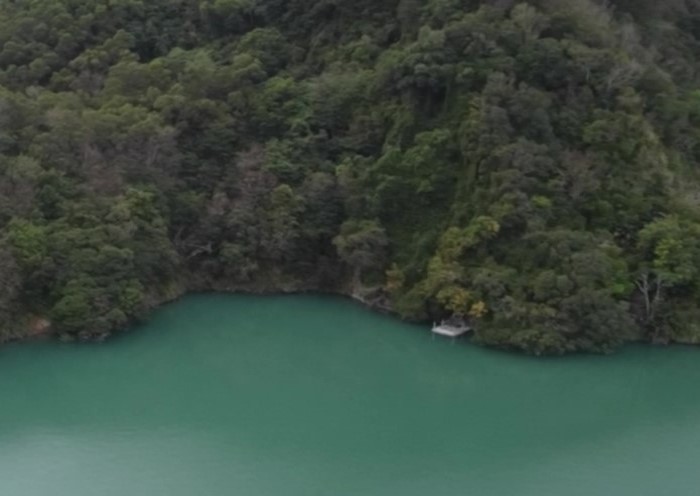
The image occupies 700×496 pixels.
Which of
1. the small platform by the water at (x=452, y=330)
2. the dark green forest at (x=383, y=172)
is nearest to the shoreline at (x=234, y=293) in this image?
the dark green forest at (x=383, y=172)

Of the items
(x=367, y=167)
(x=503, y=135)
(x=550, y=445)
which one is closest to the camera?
(x=550, y=445)

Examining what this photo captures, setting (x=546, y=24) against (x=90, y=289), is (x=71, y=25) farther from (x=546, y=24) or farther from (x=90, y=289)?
(x=546, y=24)

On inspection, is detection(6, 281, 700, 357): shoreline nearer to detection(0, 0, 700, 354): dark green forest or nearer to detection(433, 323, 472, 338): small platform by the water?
detection(0, 0, 700, 354): dark green forest

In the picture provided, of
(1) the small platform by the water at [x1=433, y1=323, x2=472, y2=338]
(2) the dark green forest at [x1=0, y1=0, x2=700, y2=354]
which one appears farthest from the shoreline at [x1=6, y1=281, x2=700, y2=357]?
(1) the small platform by the water at [x1=433, y1=323, x2=472, y2=338]

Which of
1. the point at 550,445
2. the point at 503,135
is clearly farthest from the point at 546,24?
the point at 550,445

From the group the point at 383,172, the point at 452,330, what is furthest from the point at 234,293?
the point at 452,330
